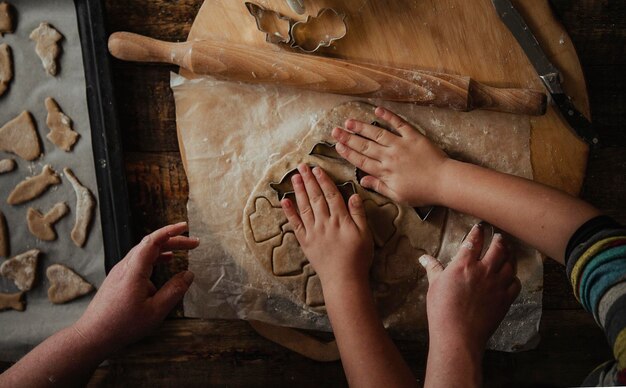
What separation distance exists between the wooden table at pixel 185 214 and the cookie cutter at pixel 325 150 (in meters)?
0.25

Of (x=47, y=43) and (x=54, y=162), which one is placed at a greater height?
(x=47, y=43)

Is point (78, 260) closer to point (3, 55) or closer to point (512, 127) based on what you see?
point (3, 55)

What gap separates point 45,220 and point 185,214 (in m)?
0.25

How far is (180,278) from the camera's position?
954mm

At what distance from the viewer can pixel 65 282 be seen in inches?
39.5

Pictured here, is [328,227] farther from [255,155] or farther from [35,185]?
[35,185]

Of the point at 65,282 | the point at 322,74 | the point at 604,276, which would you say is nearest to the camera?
the point at 604,276

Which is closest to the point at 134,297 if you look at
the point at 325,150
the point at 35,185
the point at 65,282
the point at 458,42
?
the point at 65,282

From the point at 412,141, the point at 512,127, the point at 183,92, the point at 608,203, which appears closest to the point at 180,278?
the point at 183,92

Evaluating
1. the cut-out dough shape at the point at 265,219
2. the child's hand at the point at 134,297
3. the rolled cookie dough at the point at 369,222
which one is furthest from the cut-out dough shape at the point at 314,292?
the child's hand at the point at 134,297

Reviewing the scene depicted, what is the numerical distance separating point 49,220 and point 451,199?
0.71m

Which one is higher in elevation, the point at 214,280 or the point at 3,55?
the point at 3,55

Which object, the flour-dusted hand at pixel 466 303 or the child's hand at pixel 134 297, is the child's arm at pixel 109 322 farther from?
the flour-dusted hand at pixel 466 303

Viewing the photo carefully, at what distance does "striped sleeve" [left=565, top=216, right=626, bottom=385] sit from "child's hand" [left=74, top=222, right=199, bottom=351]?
613 millimetres
